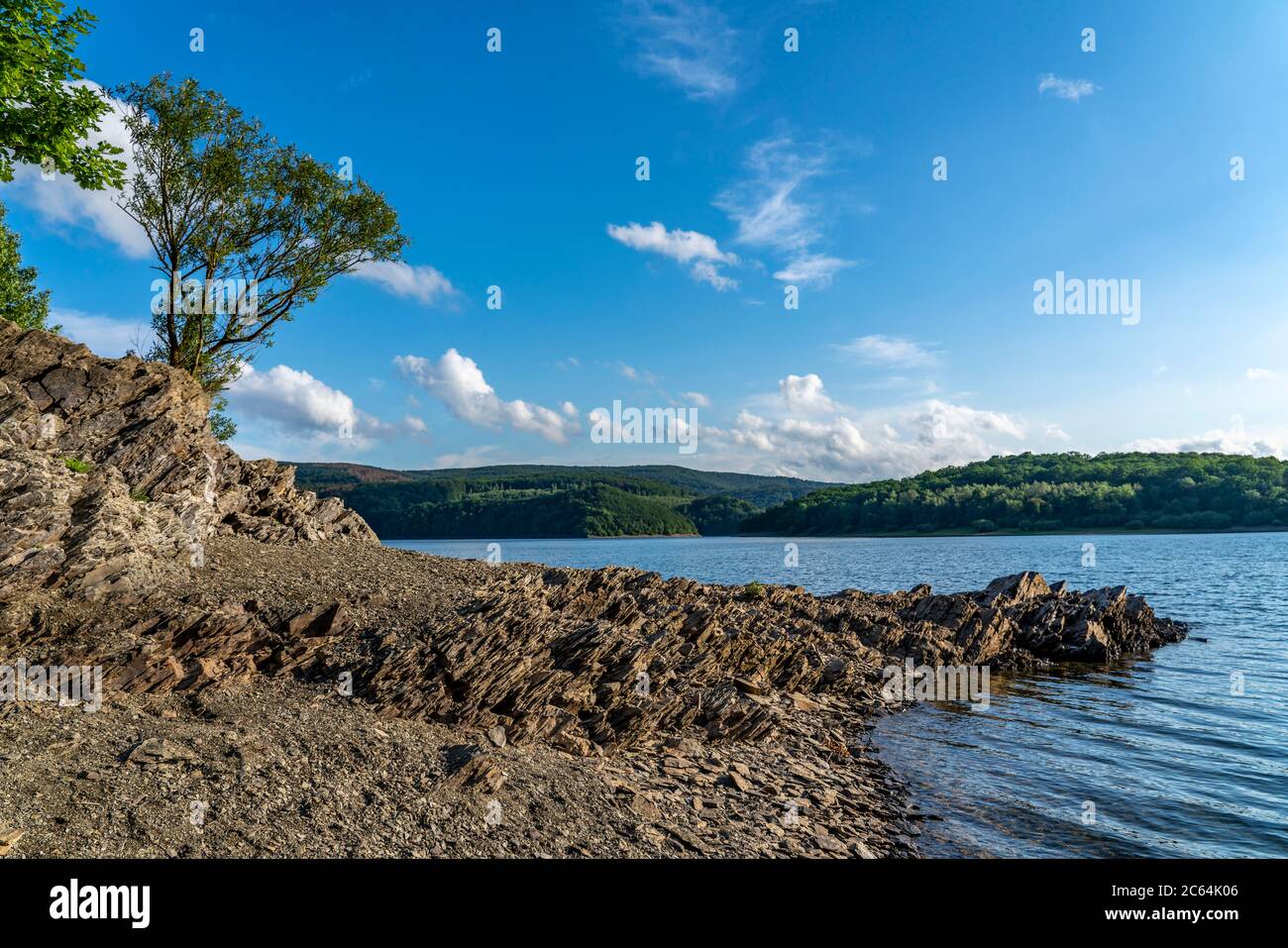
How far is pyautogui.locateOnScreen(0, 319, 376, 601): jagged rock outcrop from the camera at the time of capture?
15.7m

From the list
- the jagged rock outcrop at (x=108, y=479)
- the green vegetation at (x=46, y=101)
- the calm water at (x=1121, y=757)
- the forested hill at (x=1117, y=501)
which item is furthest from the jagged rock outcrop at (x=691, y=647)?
the forested hill at (x=1117, y=501)

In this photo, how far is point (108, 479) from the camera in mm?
18828

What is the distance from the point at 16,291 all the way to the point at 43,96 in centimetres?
2393

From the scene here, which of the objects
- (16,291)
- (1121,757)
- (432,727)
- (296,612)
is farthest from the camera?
(16,291)

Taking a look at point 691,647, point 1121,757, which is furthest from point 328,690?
point 1121,757

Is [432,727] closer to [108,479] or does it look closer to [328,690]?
[328,690]

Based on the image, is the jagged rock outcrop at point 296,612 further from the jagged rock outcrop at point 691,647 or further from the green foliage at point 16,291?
the green foliage at point 16,291

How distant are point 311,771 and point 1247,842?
19813 millimetres

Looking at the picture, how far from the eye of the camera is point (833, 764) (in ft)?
61.6

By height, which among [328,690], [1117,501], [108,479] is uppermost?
[1117,501]

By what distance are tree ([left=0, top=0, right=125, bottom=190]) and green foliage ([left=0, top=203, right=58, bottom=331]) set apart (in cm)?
1299

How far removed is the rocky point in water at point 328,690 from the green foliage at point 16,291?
14.1 m

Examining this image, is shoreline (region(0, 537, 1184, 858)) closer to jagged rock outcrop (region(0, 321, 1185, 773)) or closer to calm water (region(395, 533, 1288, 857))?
jagged rock outcrop (region(0, 321, 1185, 773))
